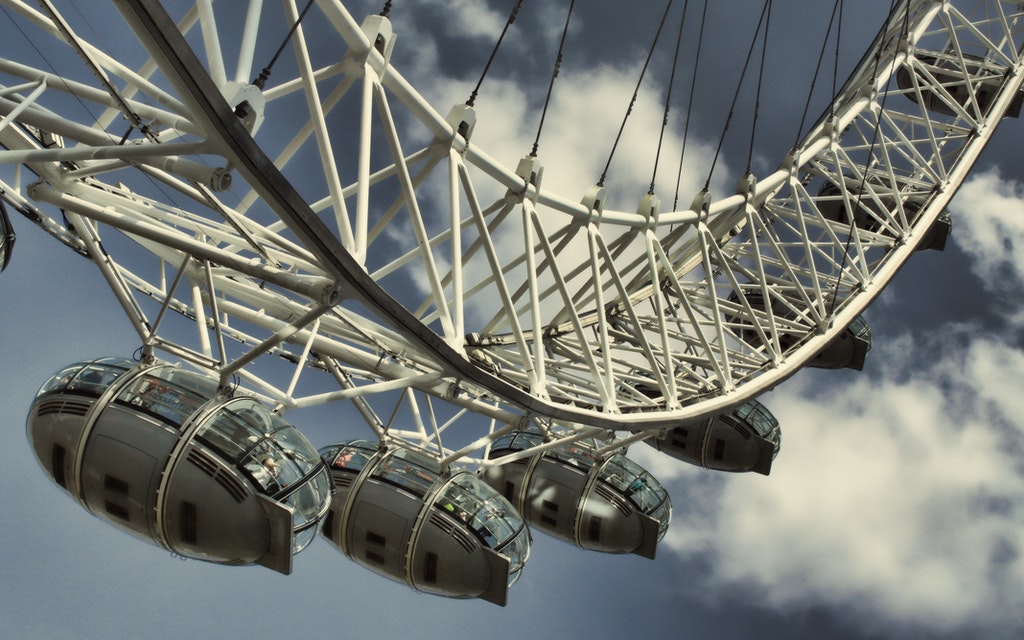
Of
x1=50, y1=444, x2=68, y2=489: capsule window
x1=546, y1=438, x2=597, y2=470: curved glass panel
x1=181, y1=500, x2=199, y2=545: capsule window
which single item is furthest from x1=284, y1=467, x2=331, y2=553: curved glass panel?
x1=546, y1=438, x2=597, y2=470: curved glass panel

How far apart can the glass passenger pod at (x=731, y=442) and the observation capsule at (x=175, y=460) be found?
48.1ft

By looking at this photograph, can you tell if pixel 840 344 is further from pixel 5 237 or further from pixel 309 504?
pixel 5 237

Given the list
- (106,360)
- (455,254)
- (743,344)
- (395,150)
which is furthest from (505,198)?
(743,344)

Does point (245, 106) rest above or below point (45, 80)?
below

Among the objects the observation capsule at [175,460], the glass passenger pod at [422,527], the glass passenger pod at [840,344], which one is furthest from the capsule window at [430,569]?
the glass passenger pod at [840,344]

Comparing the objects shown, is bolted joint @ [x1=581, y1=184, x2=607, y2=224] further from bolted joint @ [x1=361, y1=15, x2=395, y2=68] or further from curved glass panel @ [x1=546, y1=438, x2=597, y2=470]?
bolted joint @ [x1=361, y1=15, x2=395, y2=68]

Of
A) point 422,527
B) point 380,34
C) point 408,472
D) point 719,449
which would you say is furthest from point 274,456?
point 719,449

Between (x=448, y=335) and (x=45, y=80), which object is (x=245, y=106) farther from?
(x=448, y=335)

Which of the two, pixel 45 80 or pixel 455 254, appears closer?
pixel 45 80

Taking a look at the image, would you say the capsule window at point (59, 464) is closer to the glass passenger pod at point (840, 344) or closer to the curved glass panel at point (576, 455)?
the curved glass panel at point (576, 455)

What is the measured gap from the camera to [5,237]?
50.8ft

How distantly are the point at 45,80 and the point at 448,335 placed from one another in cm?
624

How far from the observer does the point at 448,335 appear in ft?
48.6

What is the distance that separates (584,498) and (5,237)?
12740 mm
